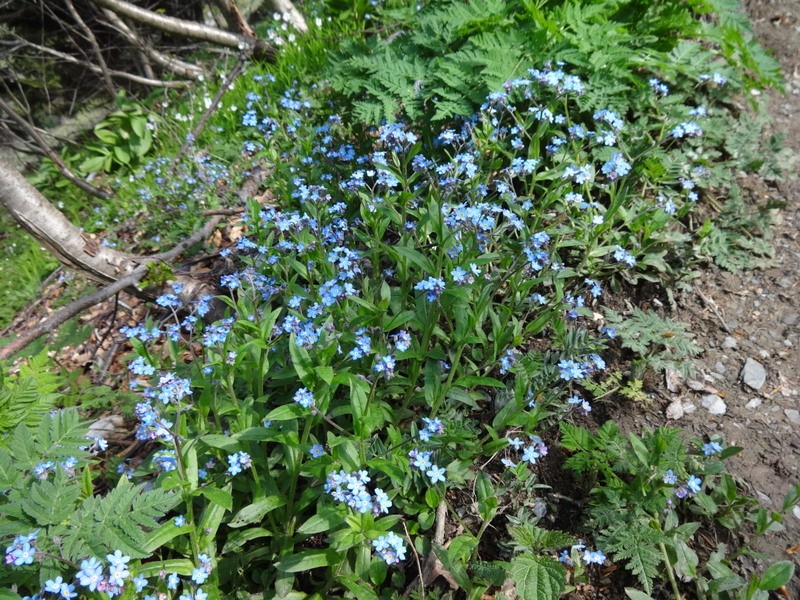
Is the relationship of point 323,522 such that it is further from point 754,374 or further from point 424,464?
point 754,374

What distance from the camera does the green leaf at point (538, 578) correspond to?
2072mm

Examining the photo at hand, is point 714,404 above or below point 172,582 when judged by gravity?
below

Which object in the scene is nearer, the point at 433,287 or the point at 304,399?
the point at 304,399

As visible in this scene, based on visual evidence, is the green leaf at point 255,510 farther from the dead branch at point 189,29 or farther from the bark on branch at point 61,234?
the dead branch at point 189,29

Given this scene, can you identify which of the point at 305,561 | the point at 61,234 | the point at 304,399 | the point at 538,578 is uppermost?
the point at 61,234

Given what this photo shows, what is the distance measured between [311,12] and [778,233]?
5.27m

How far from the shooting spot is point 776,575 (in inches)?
81.4

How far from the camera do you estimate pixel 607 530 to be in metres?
2.36

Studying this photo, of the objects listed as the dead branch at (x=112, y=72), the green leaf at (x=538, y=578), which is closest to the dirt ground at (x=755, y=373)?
the green leaf at (x=538, y=578)

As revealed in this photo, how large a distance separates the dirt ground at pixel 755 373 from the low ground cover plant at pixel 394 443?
0.59ft

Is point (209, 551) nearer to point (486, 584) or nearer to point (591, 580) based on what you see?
point (486, 584)

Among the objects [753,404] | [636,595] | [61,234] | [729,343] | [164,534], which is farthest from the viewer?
[61,234]

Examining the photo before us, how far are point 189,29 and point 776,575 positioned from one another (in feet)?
22.1

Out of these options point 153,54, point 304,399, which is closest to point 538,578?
point 304,399
